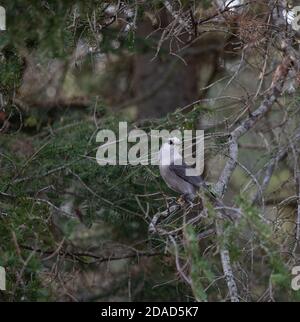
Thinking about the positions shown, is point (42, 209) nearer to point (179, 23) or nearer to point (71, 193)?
point (71, 193)

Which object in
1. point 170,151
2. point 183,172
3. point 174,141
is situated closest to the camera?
point 174,141

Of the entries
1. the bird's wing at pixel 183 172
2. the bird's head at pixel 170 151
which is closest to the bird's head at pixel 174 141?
the bird's head at pixel 170 151

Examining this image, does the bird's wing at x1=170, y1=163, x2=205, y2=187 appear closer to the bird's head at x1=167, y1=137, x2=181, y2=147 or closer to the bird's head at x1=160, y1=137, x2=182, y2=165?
the bird's head at x1=160, y1=137, x2=182, y2=165

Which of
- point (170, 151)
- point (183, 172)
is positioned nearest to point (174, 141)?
point (170, 151)

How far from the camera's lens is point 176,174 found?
647cm

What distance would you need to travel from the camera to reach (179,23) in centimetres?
557

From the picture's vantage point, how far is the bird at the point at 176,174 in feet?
20.3

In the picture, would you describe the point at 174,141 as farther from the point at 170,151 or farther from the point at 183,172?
the point at 183,172

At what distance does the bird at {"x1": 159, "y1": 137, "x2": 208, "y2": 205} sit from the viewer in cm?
618

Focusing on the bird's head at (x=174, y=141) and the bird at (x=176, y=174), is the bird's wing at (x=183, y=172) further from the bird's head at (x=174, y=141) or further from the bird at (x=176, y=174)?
the bird's head at (x=174, y=141)

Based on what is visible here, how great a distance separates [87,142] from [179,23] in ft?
4.67

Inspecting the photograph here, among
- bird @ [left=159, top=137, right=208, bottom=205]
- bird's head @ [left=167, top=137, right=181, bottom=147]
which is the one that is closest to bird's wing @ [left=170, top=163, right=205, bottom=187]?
bird @ [left=159, top=137, right=208, bottom=205]

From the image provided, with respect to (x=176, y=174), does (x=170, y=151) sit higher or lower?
higher

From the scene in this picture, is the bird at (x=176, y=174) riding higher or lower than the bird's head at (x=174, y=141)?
lower
